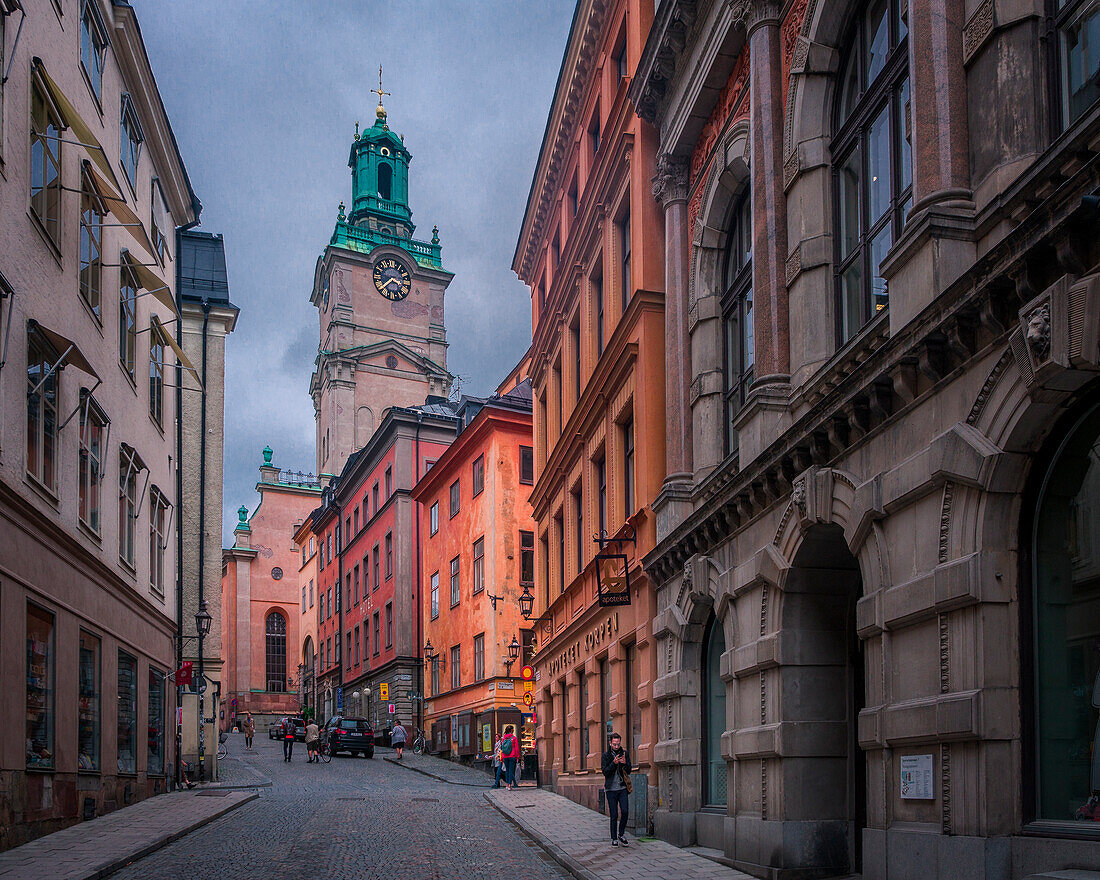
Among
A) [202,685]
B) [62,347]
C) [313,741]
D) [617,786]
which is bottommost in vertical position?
[313,741]

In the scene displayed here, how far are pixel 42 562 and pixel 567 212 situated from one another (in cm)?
1631

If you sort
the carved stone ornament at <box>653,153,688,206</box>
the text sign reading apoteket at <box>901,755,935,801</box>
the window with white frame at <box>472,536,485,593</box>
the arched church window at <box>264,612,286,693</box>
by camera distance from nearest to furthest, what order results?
the text sign reading apoteket at <box>901,755,935,801</box>
the carved stone ornament at <box>653,153,688,206</box>
the window with white frame at <box>472,536,485,593</box>
the arched church window at <box>264,612,286,693</box>

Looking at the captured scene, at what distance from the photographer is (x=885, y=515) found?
10523 millimetres

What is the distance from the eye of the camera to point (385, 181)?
322ft

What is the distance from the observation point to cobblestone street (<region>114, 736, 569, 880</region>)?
14.1 metres

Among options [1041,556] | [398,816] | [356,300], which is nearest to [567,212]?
[398,816]

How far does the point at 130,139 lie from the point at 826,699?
19.4 metres

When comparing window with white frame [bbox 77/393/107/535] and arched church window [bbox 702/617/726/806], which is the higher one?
window with white frame [bbox 77/393/107/535]

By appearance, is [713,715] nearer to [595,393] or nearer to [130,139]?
[595,393]

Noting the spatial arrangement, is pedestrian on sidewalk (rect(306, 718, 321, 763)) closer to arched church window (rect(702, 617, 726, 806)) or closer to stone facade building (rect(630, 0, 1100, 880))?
stone facade building (rect(630, 0, 1100, 880))

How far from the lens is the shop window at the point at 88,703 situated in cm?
1942

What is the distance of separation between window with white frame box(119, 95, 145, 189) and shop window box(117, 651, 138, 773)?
9.75 meters

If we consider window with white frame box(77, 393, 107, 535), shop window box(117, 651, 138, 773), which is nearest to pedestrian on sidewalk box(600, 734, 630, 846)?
window with white frame box(77, 393, 107, 535)

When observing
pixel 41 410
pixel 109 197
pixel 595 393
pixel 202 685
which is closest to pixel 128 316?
pixel 109 197
